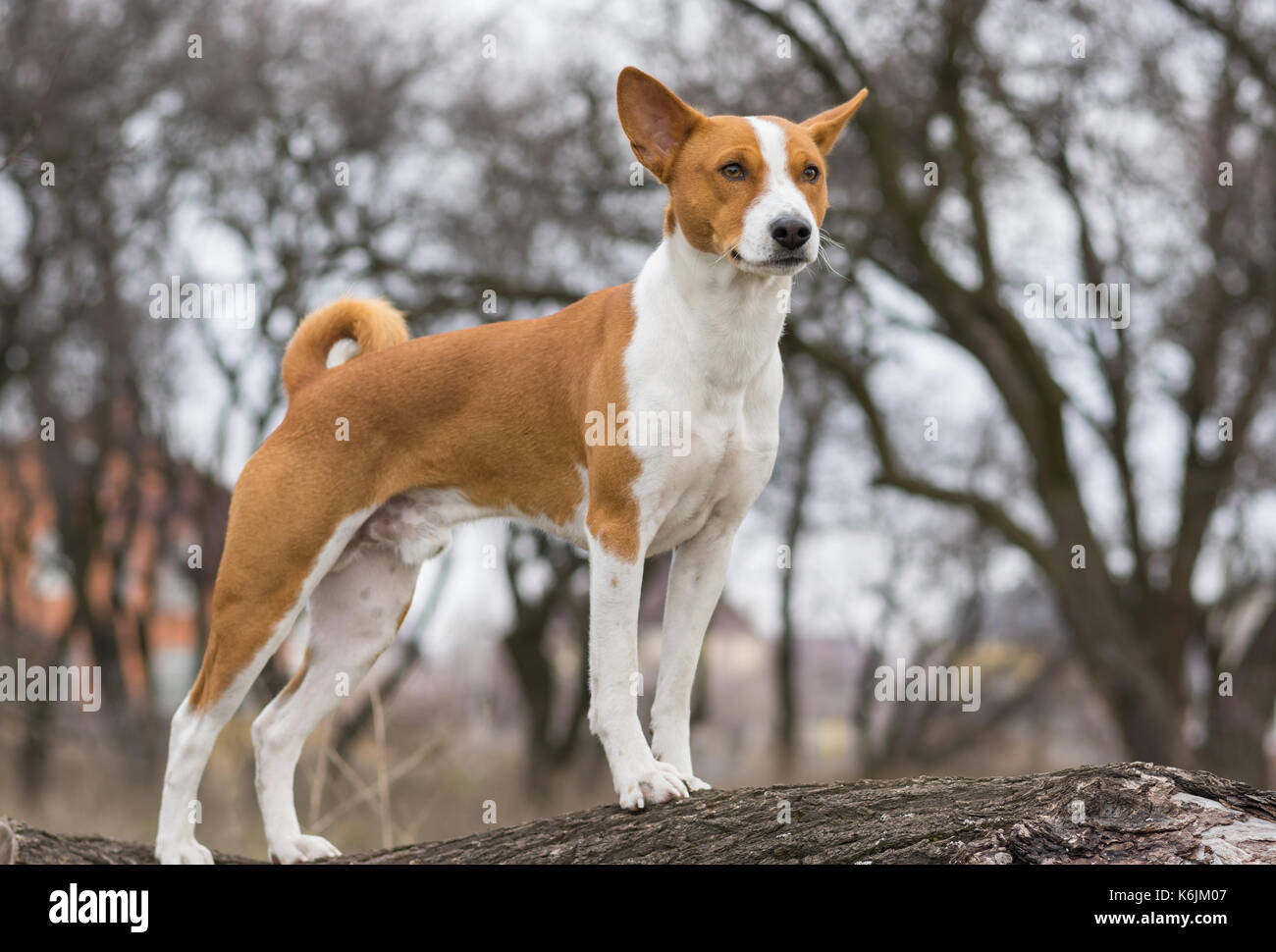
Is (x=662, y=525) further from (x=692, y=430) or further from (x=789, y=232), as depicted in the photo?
(x=789, y=232)

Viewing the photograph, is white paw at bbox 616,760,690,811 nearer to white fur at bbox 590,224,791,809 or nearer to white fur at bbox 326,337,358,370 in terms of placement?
white fur at bbox 590,224,791,809

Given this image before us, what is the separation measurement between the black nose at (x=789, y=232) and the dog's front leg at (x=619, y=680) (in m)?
1.17

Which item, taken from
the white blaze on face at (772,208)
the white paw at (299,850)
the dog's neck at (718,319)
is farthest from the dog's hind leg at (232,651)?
the white blaze on face at (772,208)

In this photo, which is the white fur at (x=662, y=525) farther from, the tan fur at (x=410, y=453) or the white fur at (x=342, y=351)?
the white fur at (x=342, y=351)

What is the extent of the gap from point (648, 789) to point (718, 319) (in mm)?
1599

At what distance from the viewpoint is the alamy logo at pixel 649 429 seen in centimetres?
470

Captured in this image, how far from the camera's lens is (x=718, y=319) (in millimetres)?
4762

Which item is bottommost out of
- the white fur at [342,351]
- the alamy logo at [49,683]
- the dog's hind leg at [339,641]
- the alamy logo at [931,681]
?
the alamy logo at [931,681]

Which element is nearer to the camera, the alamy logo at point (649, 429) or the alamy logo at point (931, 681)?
the alamy logo at point (649, 429)

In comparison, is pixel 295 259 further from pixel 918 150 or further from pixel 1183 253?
pixel 1183 253

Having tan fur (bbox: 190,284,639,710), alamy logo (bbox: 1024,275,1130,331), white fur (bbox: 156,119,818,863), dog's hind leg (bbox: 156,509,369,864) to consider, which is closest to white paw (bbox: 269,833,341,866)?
white fur (bbox: 156,119,818,863)

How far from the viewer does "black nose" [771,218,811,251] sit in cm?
439
